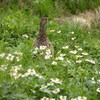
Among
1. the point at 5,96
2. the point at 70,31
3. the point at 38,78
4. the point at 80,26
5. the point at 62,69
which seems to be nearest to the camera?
the point at 5,96

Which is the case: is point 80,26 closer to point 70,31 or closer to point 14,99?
point 70,31

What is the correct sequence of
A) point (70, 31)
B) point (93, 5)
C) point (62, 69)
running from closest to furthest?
point (62, 69)
point (70, 31)
point (93, 5)

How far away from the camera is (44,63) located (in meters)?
3.87

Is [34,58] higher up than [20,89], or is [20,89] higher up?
[20,89]

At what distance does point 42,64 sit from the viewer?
3869 millimetres

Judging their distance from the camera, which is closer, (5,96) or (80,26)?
(5,96)

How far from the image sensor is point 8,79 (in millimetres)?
2988

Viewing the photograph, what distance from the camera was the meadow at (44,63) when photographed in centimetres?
300

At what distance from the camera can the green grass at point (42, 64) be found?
2987mm

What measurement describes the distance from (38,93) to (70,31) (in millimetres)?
2979

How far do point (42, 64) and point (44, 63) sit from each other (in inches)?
1.1

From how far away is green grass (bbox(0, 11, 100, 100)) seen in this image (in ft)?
9.80

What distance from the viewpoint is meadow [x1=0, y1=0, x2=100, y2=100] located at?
9.83 feet

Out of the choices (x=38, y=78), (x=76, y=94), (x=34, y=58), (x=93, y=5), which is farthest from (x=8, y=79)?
(x=93, y=5)
